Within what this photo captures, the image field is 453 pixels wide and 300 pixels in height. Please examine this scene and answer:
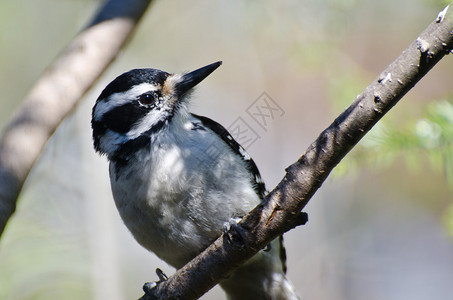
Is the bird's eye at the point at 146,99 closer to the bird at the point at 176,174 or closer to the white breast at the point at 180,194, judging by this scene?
the bird at the point at 176,174

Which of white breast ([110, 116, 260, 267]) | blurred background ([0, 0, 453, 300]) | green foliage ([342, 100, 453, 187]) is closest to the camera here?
green foliage ([342, 100, 453, 187])

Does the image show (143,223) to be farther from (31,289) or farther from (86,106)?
(86,106)

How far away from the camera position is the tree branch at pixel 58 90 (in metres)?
3.00

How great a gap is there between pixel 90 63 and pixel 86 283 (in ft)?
8.42

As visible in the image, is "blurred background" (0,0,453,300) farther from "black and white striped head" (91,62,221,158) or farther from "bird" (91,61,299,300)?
"bird" (91,61,299,300)

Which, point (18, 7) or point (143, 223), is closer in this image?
point (143, 223)

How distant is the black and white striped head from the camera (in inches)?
159

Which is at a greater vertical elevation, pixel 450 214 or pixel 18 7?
pixel 18 7

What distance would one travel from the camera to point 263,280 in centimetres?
425

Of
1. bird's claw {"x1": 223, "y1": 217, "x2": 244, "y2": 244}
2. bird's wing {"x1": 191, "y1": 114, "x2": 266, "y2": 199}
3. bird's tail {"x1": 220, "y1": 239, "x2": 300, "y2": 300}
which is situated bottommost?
bird's claw {"x1": 223, "y1": 217, "x2": 244, "y2": 244}

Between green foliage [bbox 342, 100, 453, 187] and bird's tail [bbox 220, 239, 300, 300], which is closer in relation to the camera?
green foliage [bbox 342, 100, 453, 187]

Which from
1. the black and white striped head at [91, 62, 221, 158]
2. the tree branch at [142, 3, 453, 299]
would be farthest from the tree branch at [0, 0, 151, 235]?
the tree branch at [142, 3, 453, 299]

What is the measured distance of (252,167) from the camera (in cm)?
420

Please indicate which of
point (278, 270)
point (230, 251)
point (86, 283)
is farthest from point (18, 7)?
point (230, 251)
